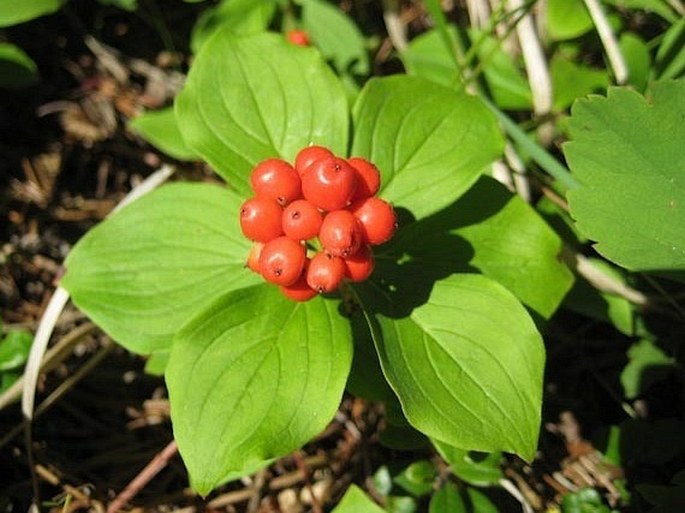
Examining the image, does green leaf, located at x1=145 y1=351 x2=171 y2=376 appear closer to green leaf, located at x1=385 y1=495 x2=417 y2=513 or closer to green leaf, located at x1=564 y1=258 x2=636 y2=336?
green leaf, located at x1=385 y1=495 x2=417 y2=513

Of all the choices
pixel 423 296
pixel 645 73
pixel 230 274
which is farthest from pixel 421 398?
pixel 645 73

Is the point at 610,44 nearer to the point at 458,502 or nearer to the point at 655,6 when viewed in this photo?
the point at 655,6

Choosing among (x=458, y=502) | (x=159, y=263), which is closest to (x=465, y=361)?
(x=458, y=502)

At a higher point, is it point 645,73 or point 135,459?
point 645,73

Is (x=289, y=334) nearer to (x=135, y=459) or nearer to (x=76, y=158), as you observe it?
(x=135, y=459)

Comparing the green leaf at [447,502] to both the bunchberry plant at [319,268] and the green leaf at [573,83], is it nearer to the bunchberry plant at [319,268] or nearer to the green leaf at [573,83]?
the bunchberry plant at [319,268]

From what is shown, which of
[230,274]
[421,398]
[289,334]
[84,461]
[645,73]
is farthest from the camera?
[645,73]

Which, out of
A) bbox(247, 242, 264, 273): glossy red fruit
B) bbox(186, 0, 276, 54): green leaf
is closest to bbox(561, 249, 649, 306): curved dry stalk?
bbox(247, 242, 264, 273): glossy red fruit
